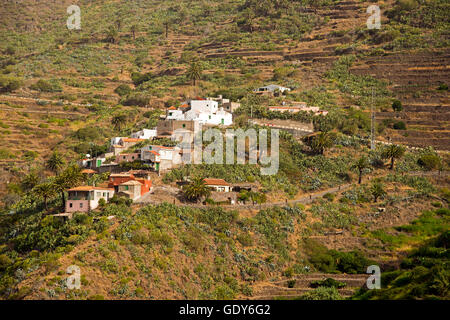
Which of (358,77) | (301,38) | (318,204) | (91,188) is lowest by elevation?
(318,204)

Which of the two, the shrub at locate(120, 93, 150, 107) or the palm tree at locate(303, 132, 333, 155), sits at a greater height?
the shrub at locate(120, 93, 150, 107)

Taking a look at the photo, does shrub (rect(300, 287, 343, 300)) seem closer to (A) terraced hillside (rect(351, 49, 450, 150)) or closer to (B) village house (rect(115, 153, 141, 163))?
(B) village house (rect(115, 153, 141, 163))

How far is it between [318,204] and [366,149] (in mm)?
15260

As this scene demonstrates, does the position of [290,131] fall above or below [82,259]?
above

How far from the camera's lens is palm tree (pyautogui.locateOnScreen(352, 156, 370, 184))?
64.2 m

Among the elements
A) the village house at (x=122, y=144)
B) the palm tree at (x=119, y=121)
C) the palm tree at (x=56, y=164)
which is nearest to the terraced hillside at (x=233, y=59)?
the palm tree at (x=119, y=121)

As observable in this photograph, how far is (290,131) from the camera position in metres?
73.7

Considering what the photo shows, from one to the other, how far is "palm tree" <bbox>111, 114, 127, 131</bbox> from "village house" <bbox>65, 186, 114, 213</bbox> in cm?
3710

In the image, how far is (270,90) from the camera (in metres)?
91.0

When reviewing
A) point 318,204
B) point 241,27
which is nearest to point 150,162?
point 318,204

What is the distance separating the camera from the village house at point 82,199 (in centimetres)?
5062

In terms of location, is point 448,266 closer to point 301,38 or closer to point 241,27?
point 301,38

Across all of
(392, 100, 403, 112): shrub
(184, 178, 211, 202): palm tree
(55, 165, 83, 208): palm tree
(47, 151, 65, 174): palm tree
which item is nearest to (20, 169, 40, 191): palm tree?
(47, 151, 65, 174): palm tree

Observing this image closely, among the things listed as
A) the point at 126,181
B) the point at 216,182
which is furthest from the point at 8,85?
the point at 216,182
